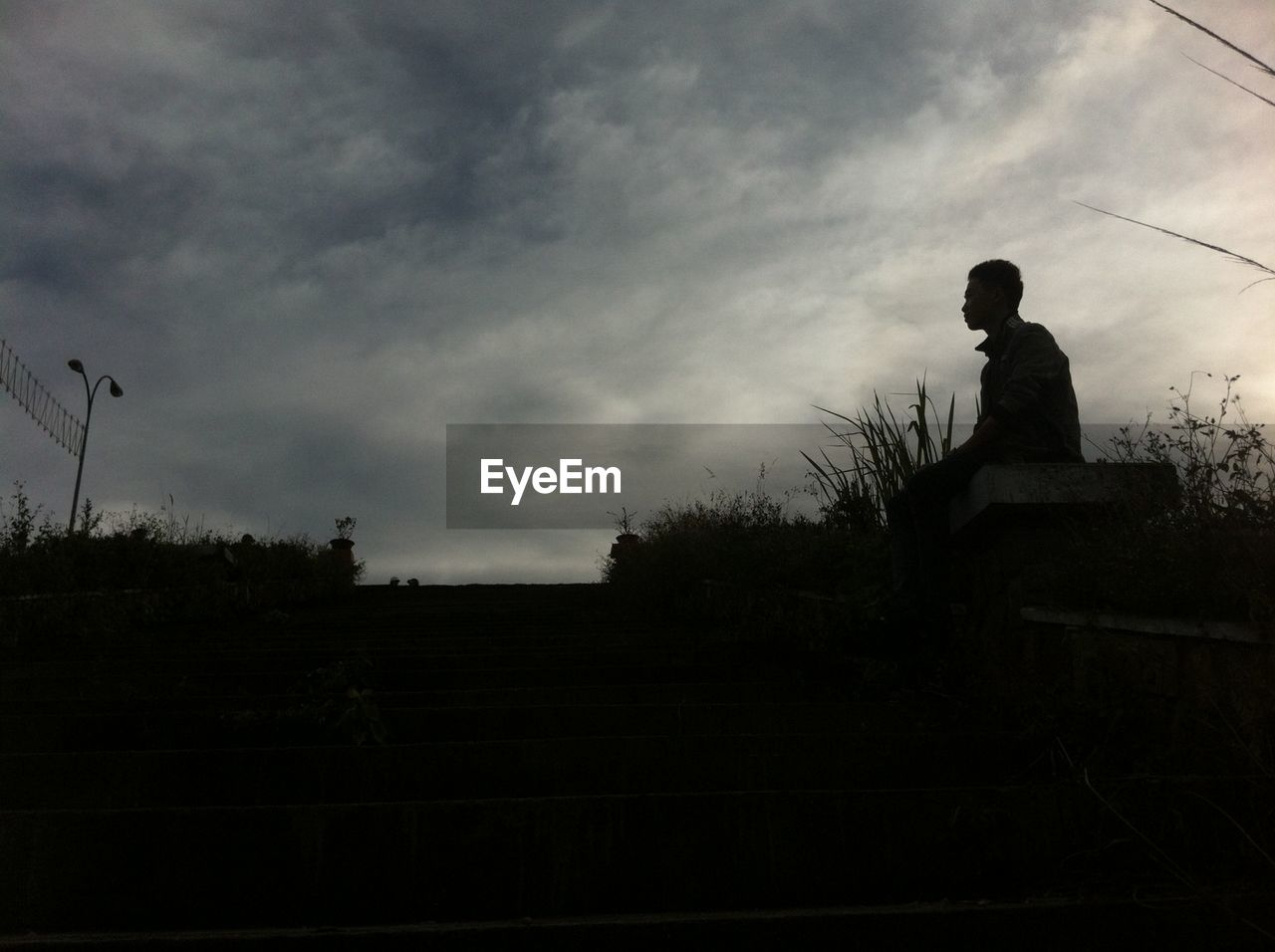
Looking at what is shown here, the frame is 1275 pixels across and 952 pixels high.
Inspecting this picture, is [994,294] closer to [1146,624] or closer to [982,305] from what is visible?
[982,305]

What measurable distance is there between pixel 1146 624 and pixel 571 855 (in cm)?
199

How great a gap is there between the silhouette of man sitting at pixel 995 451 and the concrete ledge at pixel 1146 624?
0.47 m

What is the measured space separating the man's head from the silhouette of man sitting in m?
0.16

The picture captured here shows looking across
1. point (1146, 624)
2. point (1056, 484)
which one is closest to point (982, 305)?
point (1056, 484)

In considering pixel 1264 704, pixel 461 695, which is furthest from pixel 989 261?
pixel 461 695

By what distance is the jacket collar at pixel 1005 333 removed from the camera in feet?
14.5

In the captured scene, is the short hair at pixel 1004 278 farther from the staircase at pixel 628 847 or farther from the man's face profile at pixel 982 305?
the staircase at pixel 628 847

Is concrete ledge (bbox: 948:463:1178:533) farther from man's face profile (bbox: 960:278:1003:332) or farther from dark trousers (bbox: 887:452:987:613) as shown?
man's face profile (bbox: 960:278:1003:332)

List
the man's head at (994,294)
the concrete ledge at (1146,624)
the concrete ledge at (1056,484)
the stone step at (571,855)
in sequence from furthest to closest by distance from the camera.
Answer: the man's head at (994,294), the concrete ledge at (1056,484), the concrete ledge at (1146,624), the stone step at (571,855)

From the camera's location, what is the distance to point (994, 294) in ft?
14.8

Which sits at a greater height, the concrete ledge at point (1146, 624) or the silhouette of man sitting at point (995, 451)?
the silhouette of man sitting at point (995, 451)

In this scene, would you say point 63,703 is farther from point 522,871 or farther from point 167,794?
point 522,871

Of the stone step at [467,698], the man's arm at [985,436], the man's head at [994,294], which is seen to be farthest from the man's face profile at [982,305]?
the stone step at [467,698]

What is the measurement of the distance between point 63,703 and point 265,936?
2.97 metres
